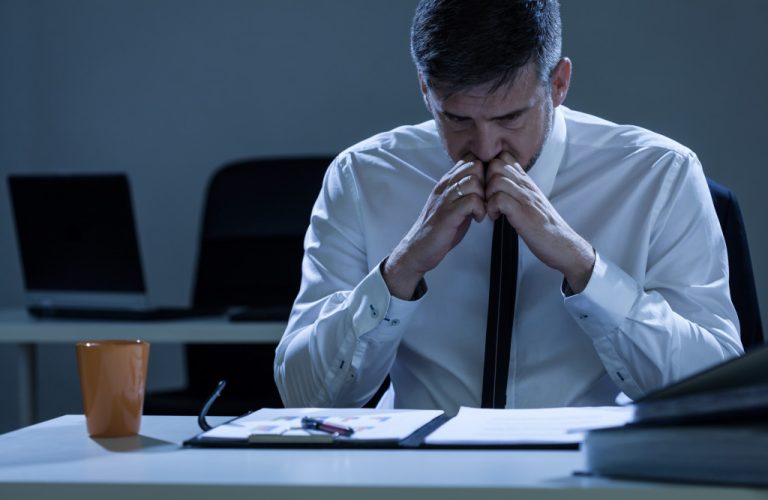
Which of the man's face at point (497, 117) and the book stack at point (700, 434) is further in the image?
the man's face at point (497, 117)

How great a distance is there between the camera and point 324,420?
3.43 ft

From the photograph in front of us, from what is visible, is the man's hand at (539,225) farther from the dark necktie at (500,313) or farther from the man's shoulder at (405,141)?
the man's shoulder at (405,141)

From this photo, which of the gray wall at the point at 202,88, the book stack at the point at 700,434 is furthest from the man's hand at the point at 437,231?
the gray wall at the point at 202,88

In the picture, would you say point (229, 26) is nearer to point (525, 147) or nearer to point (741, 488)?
point (525, 147)

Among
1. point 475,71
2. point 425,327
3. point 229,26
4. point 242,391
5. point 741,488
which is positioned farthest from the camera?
point 229,26

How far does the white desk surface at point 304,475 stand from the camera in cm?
75

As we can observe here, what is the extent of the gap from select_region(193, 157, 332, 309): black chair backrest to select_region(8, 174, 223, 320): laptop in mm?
254

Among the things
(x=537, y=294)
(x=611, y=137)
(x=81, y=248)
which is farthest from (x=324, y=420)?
(x=81, y=248)

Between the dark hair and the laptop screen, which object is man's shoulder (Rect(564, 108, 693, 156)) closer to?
the dark hair

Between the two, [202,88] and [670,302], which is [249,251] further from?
[670,302]

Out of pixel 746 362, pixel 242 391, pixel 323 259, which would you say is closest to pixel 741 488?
pixel 746 362

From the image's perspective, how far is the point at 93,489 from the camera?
0.80m

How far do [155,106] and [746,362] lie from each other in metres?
3.07

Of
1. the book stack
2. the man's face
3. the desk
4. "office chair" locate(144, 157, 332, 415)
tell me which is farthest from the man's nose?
"office chair" locate(144, 157, 332, 415)
